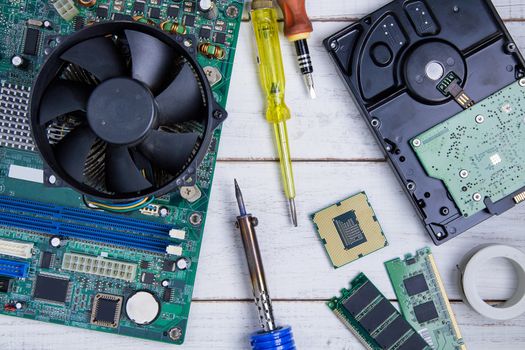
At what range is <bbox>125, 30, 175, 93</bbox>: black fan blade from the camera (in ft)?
6.04

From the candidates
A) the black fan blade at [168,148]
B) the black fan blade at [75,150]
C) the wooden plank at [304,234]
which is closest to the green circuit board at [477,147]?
the wooden plank at [304,234]

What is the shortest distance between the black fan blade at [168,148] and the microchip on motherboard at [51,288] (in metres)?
0.57

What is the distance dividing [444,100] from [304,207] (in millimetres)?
580

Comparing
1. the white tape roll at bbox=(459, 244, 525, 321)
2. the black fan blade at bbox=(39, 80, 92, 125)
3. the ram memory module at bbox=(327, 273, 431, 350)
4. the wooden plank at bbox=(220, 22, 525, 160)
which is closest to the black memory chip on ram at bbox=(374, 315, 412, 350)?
the ram memory module at bbox=(327, 273, 431, 350)

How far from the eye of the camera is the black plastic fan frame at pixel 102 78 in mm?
1843

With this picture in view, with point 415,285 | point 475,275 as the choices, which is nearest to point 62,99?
point 415,285

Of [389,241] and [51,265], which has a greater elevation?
[389,241]

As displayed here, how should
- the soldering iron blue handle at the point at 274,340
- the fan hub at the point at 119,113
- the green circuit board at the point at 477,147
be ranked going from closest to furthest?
the fan hub at the point at 119,113 < the soldering iron blue handle at the point at 274,340 < the green circuit board at the point at 477,147

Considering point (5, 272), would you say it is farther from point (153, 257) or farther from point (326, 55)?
point (326, 55)

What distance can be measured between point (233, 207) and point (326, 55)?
599 millimetres

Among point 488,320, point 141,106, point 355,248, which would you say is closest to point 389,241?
A: point 355,248

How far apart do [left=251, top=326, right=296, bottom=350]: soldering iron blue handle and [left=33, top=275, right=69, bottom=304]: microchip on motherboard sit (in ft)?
2.06

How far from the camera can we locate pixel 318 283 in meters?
2.27

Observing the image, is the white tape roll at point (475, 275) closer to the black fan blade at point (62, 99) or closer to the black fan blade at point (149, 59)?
the black fan blade at point (149, 59)
